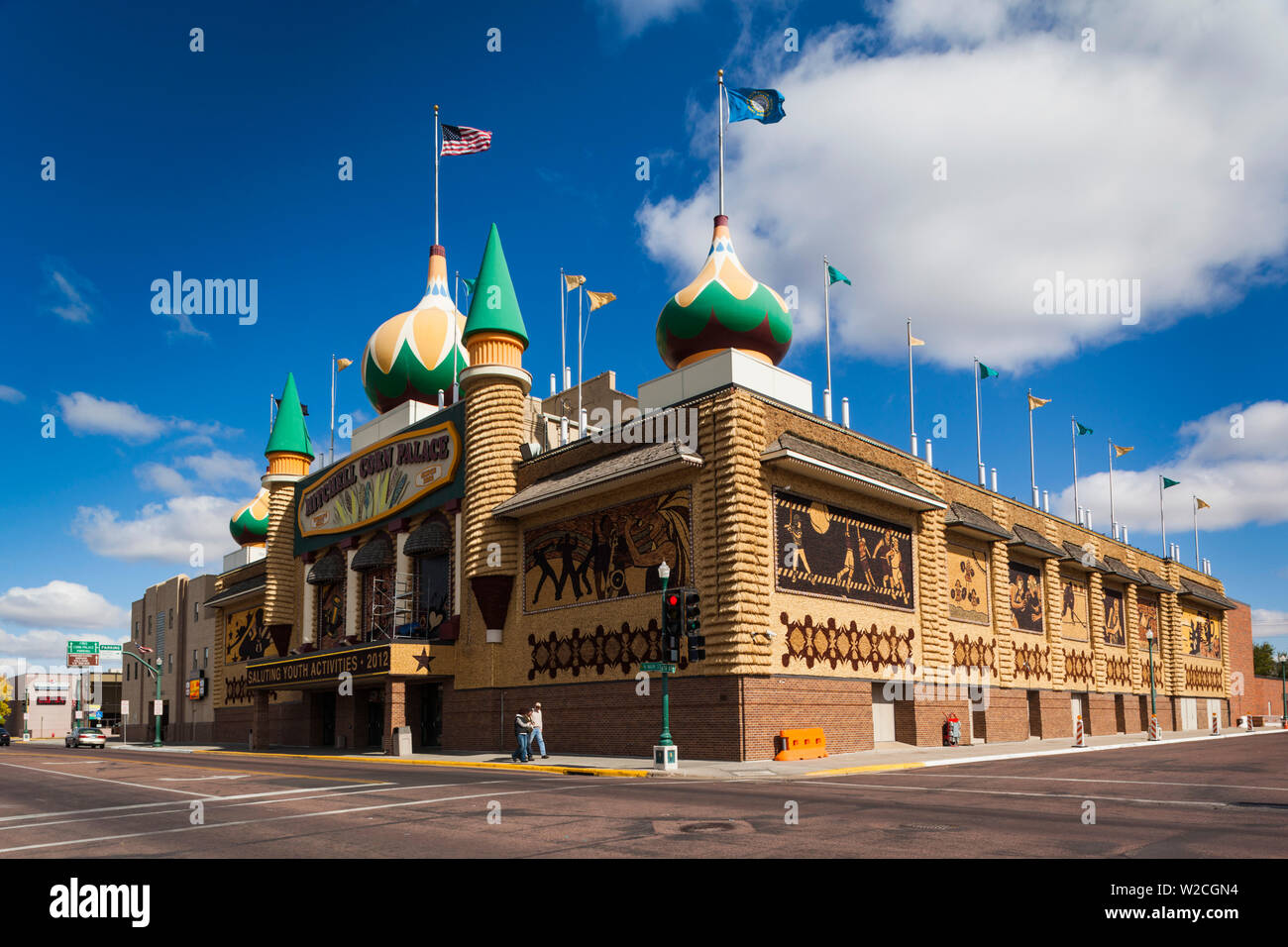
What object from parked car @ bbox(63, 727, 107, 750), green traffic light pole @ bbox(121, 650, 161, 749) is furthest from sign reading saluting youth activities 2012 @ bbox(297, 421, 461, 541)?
parked car @ bbox(63, 727, 107, 750)

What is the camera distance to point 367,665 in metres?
38.2

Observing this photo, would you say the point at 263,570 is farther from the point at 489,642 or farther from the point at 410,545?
the point at 489,642

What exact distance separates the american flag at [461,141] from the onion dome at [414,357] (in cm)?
747

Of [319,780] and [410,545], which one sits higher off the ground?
[410,545]

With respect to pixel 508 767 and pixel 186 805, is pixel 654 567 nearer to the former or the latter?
pixel 508 767

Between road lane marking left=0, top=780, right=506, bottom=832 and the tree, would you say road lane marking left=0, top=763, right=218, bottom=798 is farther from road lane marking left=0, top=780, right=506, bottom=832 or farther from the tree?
the tree

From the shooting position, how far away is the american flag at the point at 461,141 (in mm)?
39344

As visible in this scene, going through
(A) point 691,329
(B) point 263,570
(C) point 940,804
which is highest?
(A) point 691,329

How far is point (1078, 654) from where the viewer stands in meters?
50.3

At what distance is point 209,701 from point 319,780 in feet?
161

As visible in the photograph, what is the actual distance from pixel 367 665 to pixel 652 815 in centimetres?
2636

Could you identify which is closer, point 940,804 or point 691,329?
point 940,804

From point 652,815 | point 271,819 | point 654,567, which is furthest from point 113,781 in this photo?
point 652,815
